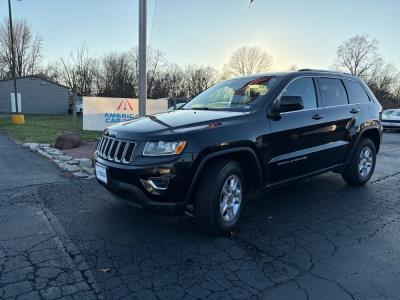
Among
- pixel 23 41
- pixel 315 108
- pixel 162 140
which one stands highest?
pixel 23 41

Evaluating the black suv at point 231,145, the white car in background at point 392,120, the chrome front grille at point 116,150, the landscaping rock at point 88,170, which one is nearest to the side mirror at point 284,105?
the black suv at point 231,145

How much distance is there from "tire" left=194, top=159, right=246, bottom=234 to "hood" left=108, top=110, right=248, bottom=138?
466 millimetres

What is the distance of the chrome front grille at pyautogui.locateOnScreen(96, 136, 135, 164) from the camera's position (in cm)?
385

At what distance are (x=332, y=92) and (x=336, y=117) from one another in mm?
433

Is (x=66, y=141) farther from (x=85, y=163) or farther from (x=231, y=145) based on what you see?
(x=231, y=145)

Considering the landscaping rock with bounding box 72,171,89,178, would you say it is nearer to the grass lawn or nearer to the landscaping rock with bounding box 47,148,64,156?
the landscaping rock with bounding box 47,148,64,156

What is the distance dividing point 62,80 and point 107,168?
59848mm

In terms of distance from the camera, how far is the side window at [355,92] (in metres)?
6.00

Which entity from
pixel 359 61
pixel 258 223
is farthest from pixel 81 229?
pixel 359 61

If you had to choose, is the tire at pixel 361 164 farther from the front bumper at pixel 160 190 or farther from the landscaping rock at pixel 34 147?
the landscaping rock at pixel 34 147

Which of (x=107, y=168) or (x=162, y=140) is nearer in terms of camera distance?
(x=162, y=140)

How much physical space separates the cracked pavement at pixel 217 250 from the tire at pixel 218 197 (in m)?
0.18

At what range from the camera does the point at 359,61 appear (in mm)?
70438

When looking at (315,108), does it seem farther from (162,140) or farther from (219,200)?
(162,140)
